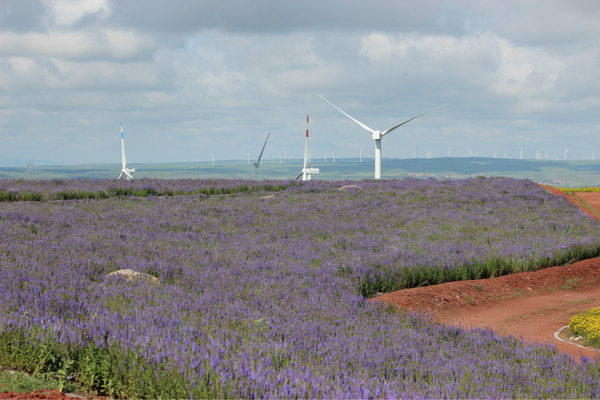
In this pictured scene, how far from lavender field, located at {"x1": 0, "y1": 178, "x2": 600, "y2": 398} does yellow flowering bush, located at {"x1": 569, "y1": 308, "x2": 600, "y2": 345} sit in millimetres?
2286

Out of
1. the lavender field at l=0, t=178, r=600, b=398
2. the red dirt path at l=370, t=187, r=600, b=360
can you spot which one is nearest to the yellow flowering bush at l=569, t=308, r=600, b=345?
the red dirt path at l=370, t=187, r=600, b=360

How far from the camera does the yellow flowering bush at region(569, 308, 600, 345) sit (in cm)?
874

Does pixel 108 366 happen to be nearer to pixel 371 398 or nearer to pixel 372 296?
pixel 371 398

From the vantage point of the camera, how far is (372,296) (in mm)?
11156

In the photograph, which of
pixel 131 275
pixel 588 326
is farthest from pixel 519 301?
pixel 131 275

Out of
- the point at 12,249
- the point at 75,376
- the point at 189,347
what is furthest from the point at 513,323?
the point at 12,249

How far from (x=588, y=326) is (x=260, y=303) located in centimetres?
562

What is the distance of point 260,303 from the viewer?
805cm

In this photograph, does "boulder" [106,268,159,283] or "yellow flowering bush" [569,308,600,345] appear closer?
"yellow flowering bush" [569,308,600,345]

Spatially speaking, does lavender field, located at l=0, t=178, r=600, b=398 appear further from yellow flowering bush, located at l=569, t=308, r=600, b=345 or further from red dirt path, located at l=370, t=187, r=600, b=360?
yellow flowering bush, located at l=569, t=308, r=600, b=345

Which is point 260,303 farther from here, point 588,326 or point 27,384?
point 588,326

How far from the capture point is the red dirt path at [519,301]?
10117 millimetres

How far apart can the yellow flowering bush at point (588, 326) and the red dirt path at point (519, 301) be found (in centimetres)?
21

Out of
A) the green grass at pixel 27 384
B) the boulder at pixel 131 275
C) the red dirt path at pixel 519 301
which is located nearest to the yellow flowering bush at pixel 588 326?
the red dirt path at pixel 519 301
